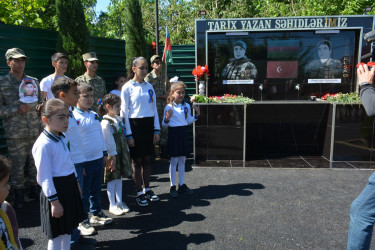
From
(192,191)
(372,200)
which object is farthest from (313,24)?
(372,200)

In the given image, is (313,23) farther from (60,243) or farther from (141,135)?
(60,243)

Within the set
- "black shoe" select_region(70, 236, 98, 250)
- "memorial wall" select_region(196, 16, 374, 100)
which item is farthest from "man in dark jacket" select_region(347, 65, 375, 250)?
"memorial wall" select_region(196, 16, 374, 100)

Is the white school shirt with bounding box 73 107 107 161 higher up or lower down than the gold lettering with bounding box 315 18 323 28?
lower down

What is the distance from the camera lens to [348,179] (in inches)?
214

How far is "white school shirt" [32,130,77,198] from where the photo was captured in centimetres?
252

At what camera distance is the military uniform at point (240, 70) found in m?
7.64

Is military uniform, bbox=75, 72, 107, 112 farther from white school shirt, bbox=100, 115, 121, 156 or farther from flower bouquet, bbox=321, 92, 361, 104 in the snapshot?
flower bouquet, bbox=321, 92, 361, 104

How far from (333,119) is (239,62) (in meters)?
2.66

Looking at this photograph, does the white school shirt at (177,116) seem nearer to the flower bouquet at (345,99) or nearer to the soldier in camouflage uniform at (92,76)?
the soldier in camouflage uniform at (92,76)

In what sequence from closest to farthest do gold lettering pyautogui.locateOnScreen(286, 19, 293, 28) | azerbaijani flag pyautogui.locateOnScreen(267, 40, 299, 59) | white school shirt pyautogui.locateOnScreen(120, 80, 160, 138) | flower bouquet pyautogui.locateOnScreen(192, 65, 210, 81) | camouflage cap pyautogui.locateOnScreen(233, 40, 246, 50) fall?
white school shirt pyautogui.locateOnScreen(120, 80, 160, 138) < flower bouquet pyautogui.locateOnScreen(192, 65, 210, 81) < gold lettering pyautogui.locateOnScreen(286, 19, 293, 28) < azerbaijani flag pyautogui.locateOnScreen(267, 40, 299, 59) < camouflage cap pyautogui.locateOnScreen(233, 40, 246, 50)

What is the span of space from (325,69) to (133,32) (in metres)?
5.19

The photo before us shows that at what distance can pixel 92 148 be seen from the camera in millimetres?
3504

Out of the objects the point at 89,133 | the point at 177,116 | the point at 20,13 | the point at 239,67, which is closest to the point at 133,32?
the point at 20,13

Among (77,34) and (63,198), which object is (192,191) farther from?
(77,34)
